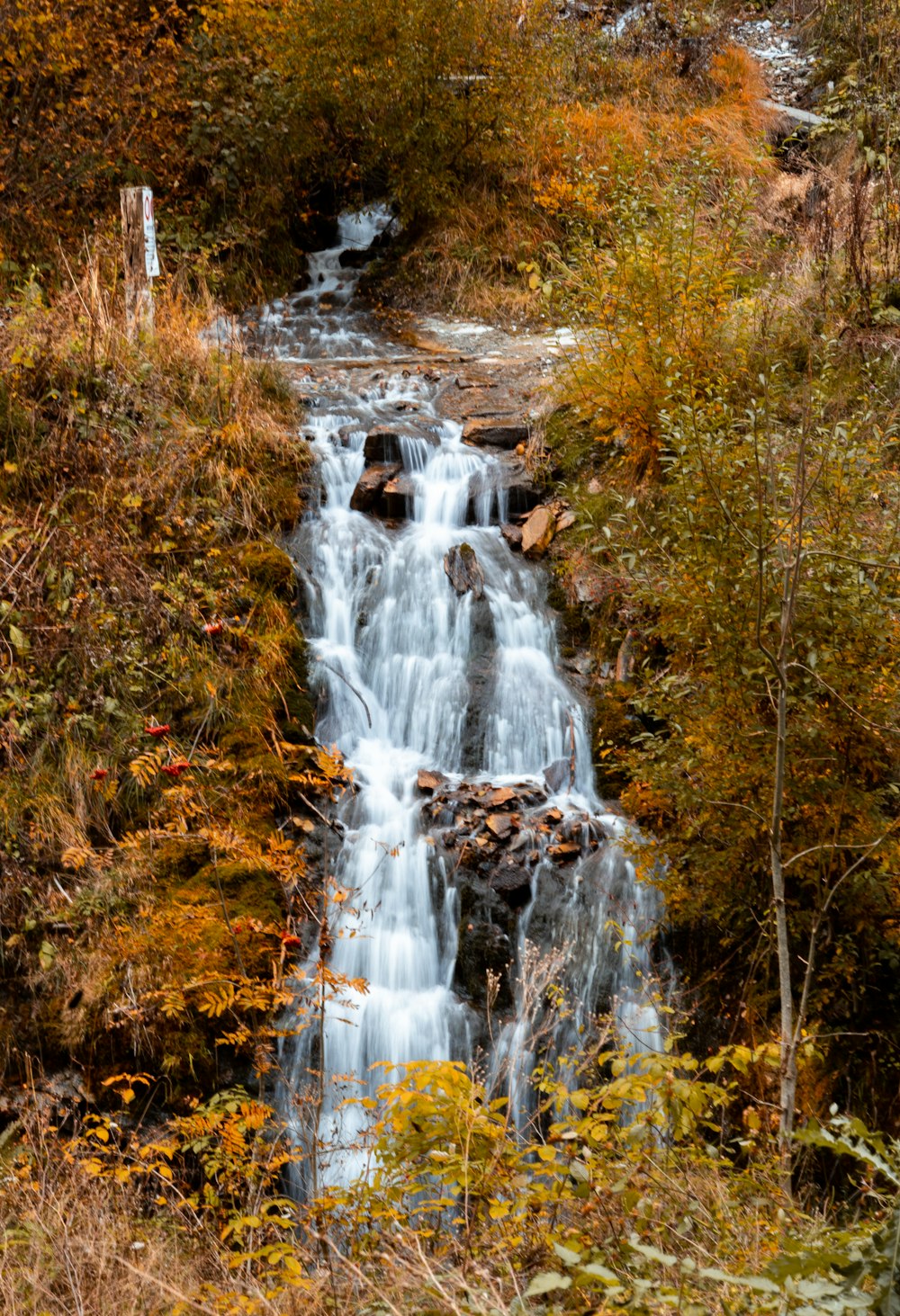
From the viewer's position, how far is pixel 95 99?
33.0 ft

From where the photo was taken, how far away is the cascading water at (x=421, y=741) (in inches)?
189

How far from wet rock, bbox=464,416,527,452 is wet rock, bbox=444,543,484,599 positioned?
1173mm

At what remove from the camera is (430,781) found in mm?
5773

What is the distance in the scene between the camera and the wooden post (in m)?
7.13

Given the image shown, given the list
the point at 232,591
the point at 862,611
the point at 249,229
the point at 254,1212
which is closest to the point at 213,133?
the point at 249,229

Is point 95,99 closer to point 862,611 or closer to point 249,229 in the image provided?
point 249,229

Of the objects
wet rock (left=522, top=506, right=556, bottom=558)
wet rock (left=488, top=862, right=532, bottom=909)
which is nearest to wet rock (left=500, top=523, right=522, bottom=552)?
wet rock (left=522, top=506, right=556, bottom=558)

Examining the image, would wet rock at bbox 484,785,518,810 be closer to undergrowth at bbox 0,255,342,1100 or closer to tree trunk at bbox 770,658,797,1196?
undergrowth at bbox 0,255,342,1100

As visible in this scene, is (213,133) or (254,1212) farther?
(213,133)

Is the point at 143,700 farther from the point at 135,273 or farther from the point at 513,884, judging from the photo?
the point at 135,273

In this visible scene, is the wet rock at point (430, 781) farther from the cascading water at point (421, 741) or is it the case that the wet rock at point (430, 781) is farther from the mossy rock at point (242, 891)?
the mossy rock at point (242, 891)

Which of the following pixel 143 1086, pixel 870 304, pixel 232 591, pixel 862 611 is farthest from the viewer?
pixel 870 304

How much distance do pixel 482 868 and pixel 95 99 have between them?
875 cm

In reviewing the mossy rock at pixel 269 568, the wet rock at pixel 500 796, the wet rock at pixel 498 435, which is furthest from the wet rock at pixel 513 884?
the wet rock at pixel 498 435
